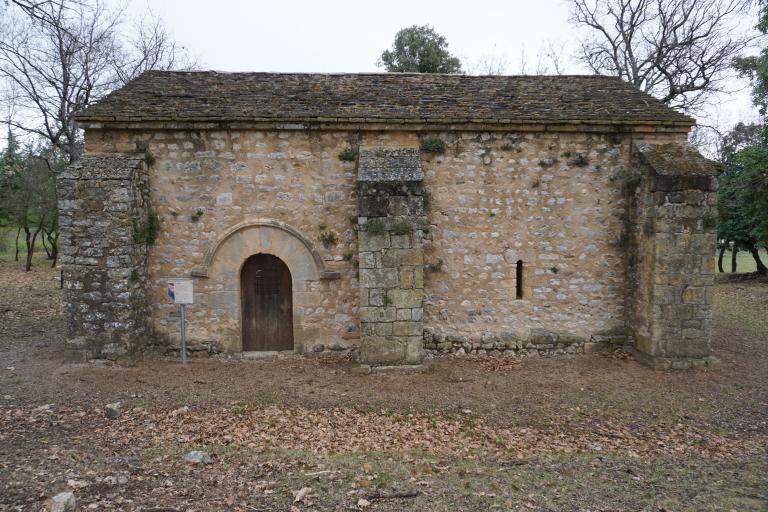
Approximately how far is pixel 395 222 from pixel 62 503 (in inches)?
214

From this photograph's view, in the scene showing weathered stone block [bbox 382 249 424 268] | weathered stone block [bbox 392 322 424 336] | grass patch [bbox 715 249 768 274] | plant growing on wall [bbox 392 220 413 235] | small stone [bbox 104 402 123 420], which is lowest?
small stone [bbox 104 402 123 420]

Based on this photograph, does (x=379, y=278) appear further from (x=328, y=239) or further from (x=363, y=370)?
→ (x=363, y=370)

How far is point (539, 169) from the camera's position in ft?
28.0

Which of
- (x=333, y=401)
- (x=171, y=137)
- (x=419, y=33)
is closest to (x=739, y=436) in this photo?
(x=333, y=401)

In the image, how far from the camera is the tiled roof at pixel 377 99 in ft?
26.6

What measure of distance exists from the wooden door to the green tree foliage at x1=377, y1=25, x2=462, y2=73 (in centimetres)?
1603

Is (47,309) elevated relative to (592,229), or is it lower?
lower

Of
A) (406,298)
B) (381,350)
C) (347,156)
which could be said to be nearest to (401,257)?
(406,298)

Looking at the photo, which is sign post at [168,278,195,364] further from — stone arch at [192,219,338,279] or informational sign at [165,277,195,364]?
stone arch at [192,219,338,279]

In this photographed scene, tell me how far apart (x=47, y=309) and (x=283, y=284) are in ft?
30.0

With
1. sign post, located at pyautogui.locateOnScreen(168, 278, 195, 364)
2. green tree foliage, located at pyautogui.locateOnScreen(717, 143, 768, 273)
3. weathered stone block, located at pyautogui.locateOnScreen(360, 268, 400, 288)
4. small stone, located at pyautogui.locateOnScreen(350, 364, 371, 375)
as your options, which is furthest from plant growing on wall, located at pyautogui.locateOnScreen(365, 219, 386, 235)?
green tree foliage, located at pyautogui.locateOnScreen(717, 143, 768, 273)

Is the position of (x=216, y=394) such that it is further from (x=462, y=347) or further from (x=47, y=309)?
(x=47, y=309)

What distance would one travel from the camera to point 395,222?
7430mm

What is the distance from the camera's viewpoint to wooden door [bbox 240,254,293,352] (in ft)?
27.8
